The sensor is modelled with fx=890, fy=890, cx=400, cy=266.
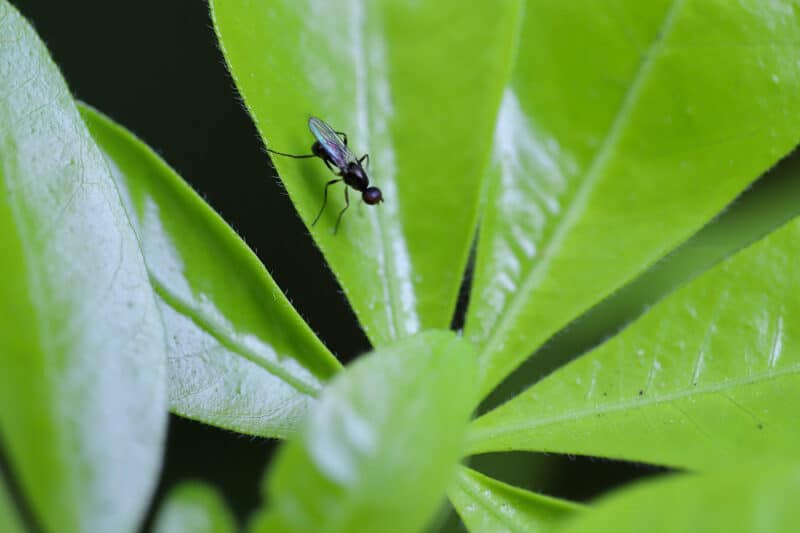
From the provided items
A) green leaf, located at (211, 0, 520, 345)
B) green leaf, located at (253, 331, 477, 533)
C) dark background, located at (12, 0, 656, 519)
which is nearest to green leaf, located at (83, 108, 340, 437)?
green leaf, located at (211, 0, 520, 345)

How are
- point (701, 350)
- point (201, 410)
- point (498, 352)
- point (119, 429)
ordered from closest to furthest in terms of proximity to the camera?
point (119, 429) → point (201, 410) → point (701, 350) → point (498, 352)

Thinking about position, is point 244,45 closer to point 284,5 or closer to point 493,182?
point 284,5

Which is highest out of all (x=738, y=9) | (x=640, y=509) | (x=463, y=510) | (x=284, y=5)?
(x=738, y=9)

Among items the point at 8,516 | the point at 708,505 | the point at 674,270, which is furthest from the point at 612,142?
the point at 8,516

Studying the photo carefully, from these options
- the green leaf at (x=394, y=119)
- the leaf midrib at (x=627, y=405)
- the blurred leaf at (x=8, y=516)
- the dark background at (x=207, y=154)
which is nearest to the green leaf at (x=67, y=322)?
the blurred leaf at (x=8, y=516)

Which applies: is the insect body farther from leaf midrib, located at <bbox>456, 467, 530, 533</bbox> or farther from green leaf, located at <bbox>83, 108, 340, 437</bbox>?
leaf midrib, located at <bbox>456, 467, 530, 533</bbox>

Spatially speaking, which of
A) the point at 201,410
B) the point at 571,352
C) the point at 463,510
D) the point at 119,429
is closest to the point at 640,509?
the point at 463,510

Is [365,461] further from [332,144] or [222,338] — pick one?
[332,144]
